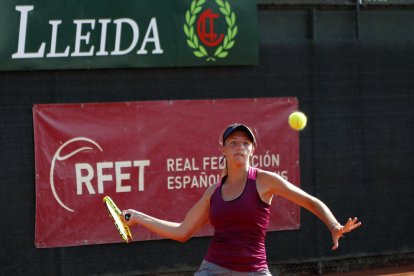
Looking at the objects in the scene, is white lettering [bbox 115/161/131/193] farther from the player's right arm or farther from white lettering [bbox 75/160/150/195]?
the player's right arm

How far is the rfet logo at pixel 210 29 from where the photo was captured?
7.91 metres

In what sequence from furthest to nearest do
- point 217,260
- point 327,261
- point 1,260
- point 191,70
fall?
point 327,261 < point 191,70 < point 1,260 < point 217,260

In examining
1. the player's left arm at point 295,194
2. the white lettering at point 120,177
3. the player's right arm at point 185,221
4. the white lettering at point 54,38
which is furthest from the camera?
the white lettering at point 120,177

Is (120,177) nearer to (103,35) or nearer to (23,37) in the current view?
(103,35)

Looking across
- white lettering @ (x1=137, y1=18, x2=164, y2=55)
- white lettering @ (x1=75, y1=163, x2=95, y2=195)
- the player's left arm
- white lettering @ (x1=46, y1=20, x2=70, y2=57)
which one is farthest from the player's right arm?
white lettering @ (x1=137, y1=18, x2=164, y2=55)

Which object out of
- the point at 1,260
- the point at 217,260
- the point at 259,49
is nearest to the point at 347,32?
the point at 259,49

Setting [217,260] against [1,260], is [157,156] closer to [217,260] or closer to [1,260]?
[1,260]

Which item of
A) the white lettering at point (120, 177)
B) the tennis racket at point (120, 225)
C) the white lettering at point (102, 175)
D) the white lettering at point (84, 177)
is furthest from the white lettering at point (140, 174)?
the tennis racket at point (120, 225)

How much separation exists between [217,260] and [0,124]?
3.87 m

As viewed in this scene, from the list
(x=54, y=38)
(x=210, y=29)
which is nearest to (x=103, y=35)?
(x=54, y=38)

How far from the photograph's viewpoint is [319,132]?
8.55 metres

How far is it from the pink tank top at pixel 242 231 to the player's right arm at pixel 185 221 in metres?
0.18

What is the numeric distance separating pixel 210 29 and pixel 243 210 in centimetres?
404

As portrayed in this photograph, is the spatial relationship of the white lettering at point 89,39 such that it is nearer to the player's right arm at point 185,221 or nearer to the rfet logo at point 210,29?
the rfet logo at point 210,29
